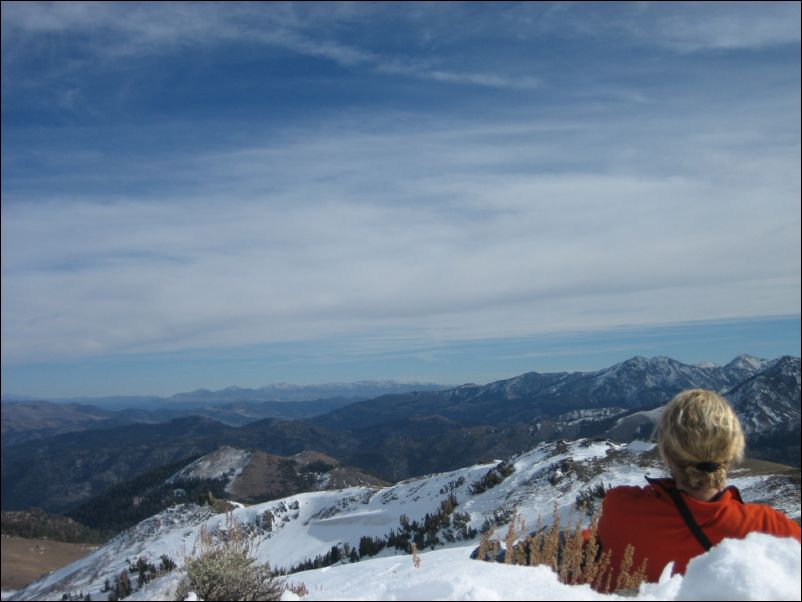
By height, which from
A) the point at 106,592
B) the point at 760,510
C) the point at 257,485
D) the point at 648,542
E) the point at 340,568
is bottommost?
the point at 257,485

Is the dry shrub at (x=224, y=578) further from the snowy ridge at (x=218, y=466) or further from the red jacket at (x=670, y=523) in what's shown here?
the snowy ridge at (x=218, y=466)

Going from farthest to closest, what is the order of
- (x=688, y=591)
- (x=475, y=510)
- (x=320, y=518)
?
(x=320, y=518)
(x=475, y=510)
(x=688, y=591)

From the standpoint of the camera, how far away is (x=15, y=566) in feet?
188

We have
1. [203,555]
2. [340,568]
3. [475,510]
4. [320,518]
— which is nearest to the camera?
[203,555]

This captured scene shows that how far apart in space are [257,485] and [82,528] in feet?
110

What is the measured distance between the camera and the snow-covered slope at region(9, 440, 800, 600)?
86.2 feet

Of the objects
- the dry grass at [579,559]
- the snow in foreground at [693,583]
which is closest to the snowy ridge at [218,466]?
the dry grass at [579,559]

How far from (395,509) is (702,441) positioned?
3603cm

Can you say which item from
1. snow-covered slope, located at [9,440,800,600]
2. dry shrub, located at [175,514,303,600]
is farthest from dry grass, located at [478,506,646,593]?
snow-covered slope, located at [9,440,800,600]

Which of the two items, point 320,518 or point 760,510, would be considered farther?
point 320,518

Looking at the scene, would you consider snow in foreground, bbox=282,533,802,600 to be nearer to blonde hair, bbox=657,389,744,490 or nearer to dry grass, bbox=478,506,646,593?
dry grass, bbox=478,506,646,593

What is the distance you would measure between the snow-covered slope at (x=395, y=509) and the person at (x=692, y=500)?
45.1ft

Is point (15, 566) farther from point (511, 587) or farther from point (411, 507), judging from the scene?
point (511, 587)

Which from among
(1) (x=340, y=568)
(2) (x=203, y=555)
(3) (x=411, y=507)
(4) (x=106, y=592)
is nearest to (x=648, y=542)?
(2) (x=203, y=555)
